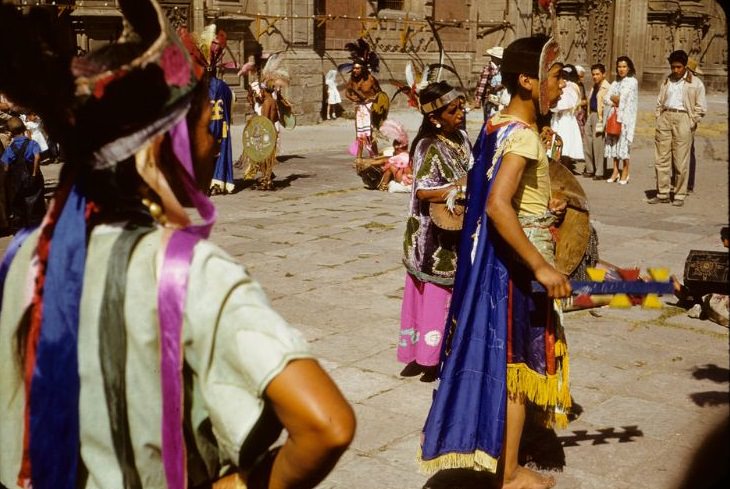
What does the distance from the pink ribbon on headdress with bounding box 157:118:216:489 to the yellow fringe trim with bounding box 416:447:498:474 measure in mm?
2341

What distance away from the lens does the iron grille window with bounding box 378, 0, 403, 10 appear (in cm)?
2653

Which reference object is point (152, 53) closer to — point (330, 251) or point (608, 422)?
point (608, 422)

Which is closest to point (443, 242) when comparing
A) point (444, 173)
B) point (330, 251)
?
point (444, 173)

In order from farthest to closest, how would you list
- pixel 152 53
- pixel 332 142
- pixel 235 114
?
pixel 235 114 → pixel 332 142 → pixel 152 53

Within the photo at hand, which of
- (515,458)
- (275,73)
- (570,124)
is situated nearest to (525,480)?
(515,458)

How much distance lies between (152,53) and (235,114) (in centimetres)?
1949

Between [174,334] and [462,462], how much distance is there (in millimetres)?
2502

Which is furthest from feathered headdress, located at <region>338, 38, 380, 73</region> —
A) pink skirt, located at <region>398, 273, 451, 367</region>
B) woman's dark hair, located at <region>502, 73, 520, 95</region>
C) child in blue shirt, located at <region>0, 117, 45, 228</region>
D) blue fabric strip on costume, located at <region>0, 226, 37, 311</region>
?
blue fabric strip on costume, located at <region>0, 226, 37, 311</region>

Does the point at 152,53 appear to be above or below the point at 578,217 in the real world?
above

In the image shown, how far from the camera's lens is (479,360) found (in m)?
3.95

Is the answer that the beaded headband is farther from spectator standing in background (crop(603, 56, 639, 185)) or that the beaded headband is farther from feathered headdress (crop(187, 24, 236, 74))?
spectator standing in background (crop(603, 56, 639, 185))

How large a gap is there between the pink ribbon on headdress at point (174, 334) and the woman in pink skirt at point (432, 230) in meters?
3.81

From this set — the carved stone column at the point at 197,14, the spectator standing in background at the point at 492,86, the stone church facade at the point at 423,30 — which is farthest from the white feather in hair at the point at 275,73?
the carved stone column at the point at 197,14

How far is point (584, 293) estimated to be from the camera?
2990 mm
